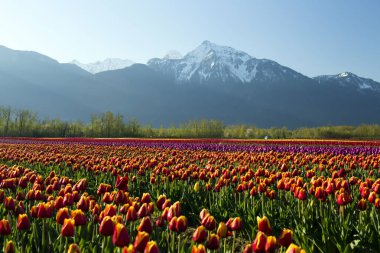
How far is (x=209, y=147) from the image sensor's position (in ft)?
71.9

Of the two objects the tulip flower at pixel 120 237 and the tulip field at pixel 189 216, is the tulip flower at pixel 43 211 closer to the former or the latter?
the tulip field at pixel 189 216

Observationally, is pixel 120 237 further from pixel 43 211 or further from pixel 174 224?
pixel 43 211

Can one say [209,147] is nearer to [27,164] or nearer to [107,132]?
[27,164]

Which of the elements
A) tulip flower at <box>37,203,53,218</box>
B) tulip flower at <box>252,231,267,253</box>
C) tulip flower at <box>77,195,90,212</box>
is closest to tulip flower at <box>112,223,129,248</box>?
tulip flower at <box>252,231,267,253</box>

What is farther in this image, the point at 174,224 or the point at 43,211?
the point at 43,211

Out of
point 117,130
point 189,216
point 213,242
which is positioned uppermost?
point 117,130

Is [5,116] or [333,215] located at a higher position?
[5,116]

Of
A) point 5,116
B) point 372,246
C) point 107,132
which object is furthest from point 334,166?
point 5,116

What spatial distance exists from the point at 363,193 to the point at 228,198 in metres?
2.47

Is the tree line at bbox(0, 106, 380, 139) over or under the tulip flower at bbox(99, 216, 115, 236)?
over

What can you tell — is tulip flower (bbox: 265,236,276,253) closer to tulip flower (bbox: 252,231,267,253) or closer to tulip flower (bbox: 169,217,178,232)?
tulip flower (bbox: 252,231,267,253)

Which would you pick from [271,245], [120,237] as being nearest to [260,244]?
[271,245]

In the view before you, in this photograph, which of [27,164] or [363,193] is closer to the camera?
[363,193]

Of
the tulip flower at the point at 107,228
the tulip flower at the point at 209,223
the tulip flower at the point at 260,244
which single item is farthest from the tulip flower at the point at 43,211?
the tulip flower at the point at 260,244
